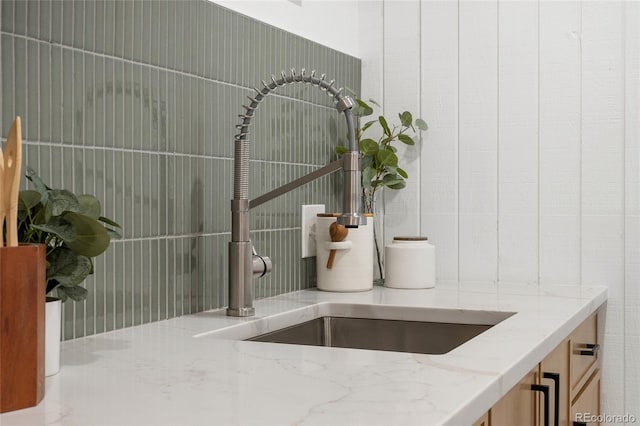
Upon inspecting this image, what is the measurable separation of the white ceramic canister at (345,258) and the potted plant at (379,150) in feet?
0.75

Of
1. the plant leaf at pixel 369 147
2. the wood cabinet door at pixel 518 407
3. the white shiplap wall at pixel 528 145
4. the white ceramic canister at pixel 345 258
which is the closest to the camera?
the wood cabinet door at pixel 518 407

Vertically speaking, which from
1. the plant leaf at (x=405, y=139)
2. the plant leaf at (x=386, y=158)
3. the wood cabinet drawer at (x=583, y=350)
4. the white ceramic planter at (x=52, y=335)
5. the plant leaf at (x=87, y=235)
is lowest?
the wood cabinet drawer at (x=583, y=350)

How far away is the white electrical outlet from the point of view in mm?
2082

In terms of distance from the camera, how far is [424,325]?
5.76 ft

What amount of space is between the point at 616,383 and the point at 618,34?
2.92ft

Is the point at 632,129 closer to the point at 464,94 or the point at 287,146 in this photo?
the point at 464,94

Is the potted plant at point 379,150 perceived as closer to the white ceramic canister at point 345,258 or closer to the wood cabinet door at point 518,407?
the white ceramic canister at point 345,258

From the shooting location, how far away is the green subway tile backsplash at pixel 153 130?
1.29 metres

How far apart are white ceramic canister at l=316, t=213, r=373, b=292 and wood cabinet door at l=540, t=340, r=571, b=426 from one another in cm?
56

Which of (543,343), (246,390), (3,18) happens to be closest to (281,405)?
(246,390)

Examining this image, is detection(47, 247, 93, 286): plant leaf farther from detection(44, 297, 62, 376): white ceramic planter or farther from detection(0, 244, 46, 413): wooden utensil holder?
detection(0, 244, 46, 413): wooden utensil holder

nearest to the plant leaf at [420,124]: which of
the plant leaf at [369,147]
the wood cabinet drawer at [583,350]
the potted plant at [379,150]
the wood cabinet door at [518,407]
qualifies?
the potted plant at [379,150]

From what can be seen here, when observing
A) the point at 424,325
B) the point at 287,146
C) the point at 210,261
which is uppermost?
the point at 287,146

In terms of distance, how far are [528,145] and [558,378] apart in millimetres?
952
